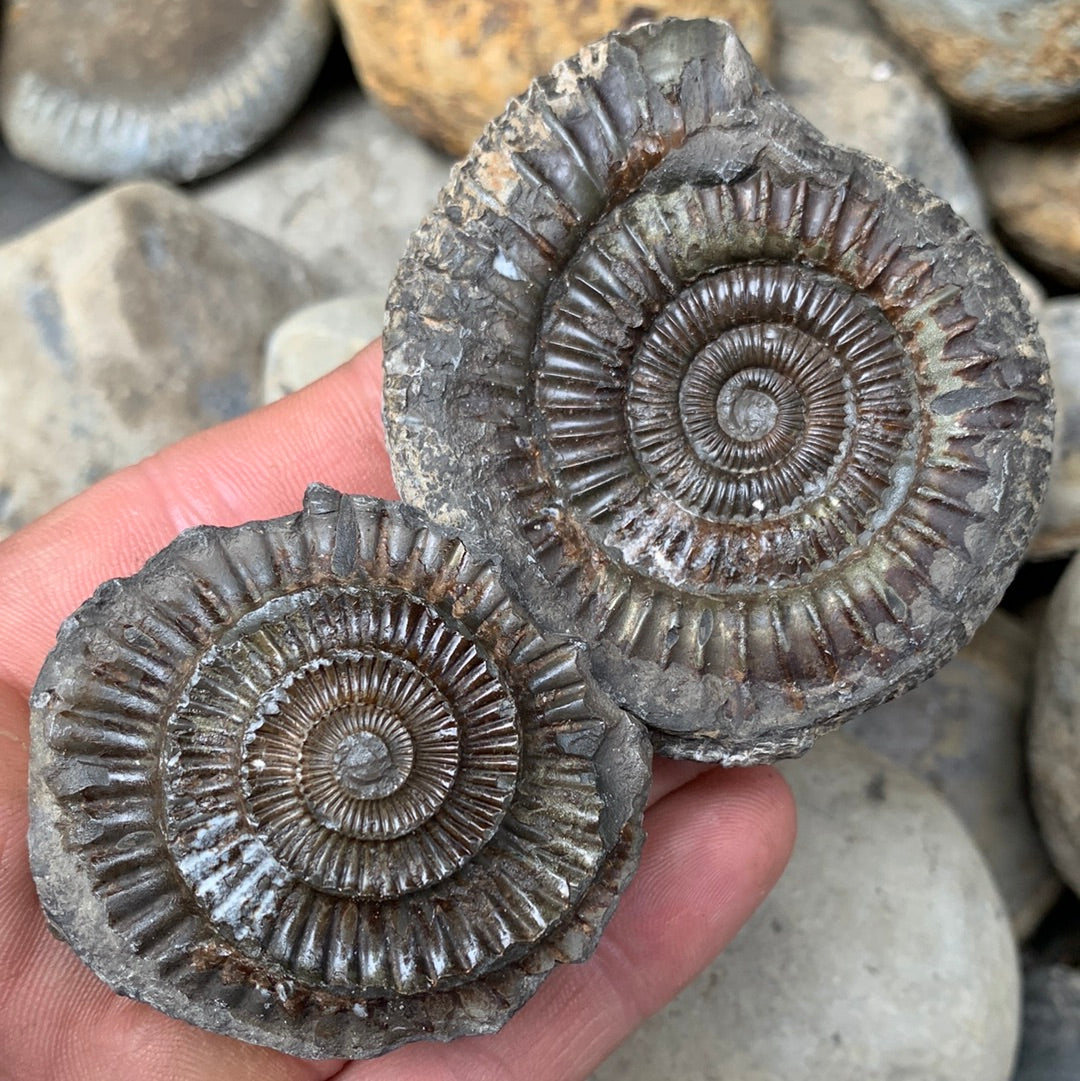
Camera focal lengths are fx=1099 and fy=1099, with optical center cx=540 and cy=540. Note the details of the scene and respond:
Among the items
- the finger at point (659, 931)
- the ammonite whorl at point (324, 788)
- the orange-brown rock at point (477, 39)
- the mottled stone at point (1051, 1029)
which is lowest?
the mottled stone at point (1051, 1029)

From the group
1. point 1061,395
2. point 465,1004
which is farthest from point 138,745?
point 1061,395

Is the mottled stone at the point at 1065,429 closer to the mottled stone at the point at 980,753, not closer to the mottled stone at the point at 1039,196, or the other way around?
the mottled stone at the point at 1039,196

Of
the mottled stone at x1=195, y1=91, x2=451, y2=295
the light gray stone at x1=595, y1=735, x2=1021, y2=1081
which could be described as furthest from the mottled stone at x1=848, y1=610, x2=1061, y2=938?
the mottled stone at x1=195, y1=91, x2=451, y2=295

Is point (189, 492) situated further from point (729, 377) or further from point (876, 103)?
point (876, 103)

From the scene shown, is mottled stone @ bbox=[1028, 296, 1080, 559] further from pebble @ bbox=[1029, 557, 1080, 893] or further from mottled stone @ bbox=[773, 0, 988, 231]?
mottled stone @ bbox=[773, 0, 988, 231]

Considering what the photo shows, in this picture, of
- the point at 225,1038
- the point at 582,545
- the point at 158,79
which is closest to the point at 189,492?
the point at 582,545

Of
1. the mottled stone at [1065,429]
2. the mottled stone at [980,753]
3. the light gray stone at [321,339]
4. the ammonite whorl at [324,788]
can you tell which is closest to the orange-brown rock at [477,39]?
the light gray stone at [321,339]
